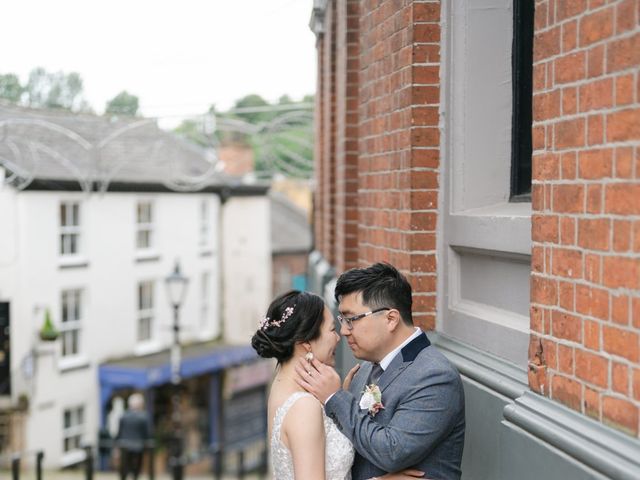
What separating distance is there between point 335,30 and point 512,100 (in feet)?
19.6

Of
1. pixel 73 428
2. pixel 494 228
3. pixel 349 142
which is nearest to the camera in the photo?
pixel 494 228

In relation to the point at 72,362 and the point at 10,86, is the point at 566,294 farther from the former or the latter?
the point at 72,362

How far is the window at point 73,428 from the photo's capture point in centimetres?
2444

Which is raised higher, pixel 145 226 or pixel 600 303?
pixel 600 303

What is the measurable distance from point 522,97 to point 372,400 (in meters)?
1.80

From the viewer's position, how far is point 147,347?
90.5ft

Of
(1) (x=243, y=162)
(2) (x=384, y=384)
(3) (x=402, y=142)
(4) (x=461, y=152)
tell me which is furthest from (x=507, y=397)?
(1) (x=243, y=162)

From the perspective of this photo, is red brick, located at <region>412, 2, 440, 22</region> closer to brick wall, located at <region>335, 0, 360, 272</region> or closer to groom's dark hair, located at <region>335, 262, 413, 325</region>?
groom's dark hair, located at <region>335, 262, 413, 325</region>

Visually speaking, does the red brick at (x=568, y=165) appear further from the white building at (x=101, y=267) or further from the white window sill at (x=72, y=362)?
the white window sill at (x=72, y=362)

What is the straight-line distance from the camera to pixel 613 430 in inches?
113

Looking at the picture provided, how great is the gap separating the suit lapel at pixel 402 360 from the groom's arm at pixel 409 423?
14 cm

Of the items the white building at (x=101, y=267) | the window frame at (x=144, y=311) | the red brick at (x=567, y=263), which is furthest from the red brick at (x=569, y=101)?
the window frame at (x=144, y=311)

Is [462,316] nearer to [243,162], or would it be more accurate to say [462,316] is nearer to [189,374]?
[189,374]

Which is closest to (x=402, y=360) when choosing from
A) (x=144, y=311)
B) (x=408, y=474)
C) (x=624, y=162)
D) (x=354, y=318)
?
(x=354, y=318)
